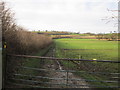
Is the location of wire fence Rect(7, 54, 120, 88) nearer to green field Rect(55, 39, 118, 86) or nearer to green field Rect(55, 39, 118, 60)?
green field Rect(55, 39, 118, 86)

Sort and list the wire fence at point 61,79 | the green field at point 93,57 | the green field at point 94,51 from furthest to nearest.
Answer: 1. the green field at point 94,51
2. the green field at point 93,57
3. the wire fence at point 61,79

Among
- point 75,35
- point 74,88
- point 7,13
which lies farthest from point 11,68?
point 75,35

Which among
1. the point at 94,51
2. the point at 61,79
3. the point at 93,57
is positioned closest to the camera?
the point at 61,79

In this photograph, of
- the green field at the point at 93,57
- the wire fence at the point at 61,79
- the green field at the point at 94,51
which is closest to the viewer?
the wire fence at the point at 61,79

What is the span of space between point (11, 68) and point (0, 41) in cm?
153

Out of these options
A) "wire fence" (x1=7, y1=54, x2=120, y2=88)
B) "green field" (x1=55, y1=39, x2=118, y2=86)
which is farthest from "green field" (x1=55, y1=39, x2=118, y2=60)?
"wire fence" (x1=7, y1=54, x2=120, y2=88)

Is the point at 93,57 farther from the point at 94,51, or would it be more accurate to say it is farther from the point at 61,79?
the point at 61,79

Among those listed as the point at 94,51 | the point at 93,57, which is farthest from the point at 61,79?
the point at 94,51

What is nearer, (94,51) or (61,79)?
(61,79)

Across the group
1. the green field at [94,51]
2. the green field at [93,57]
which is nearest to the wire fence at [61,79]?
the green field at [93,57]

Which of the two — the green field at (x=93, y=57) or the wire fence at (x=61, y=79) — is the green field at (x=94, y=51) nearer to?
the green field at (x=93, y=57)

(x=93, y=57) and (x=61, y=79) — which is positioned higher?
(x=61, y=79)

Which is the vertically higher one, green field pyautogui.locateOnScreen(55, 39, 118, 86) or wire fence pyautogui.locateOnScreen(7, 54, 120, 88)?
wire fence pyautogui.locateOnScreen(7, 54, 120, 88)

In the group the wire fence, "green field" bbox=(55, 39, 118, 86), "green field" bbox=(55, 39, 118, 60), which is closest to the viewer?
the wire fence
